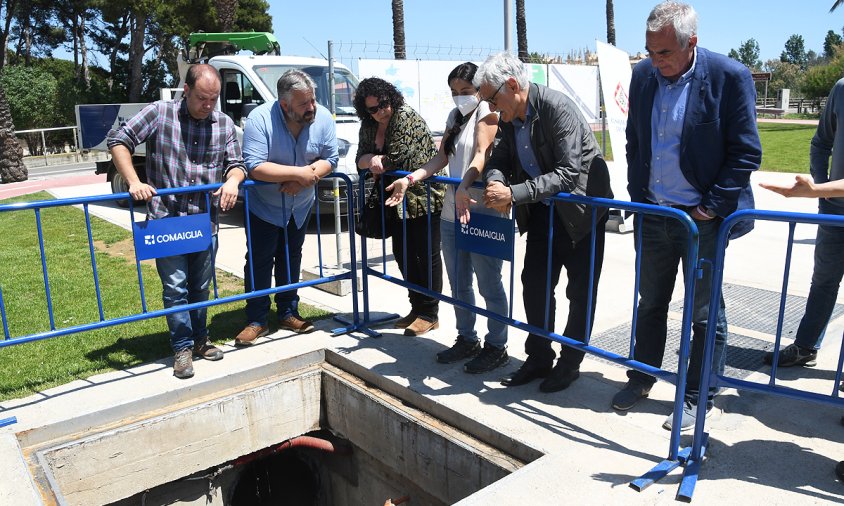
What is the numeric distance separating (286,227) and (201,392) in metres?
1.28

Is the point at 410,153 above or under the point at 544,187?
above

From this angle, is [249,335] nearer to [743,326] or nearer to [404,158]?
[404,158]

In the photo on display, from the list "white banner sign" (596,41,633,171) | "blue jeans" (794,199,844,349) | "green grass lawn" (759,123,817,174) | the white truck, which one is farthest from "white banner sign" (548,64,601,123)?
"blue jeans" (794,199,844,349)

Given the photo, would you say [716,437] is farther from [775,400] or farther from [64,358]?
[64,358]

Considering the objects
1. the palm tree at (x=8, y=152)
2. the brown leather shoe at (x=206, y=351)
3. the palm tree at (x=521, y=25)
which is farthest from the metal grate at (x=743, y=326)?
the palm tree at (x=521, y=25)

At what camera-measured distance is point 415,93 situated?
893 centimetres

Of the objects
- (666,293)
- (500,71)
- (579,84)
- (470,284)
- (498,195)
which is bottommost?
(470,284)

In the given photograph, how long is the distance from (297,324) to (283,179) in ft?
3.96

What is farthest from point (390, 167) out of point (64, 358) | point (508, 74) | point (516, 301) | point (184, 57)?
point (184, 57)

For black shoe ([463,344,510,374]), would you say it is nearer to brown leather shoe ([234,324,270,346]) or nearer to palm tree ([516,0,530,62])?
brown leather shoe ([234,324,270,346])

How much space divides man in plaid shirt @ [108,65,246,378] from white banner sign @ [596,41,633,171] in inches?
177

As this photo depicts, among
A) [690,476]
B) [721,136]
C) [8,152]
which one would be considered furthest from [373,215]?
[8,152]

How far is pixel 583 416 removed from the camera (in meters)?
3.76

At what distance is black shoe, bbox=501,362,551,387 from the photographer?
4.17 meters
